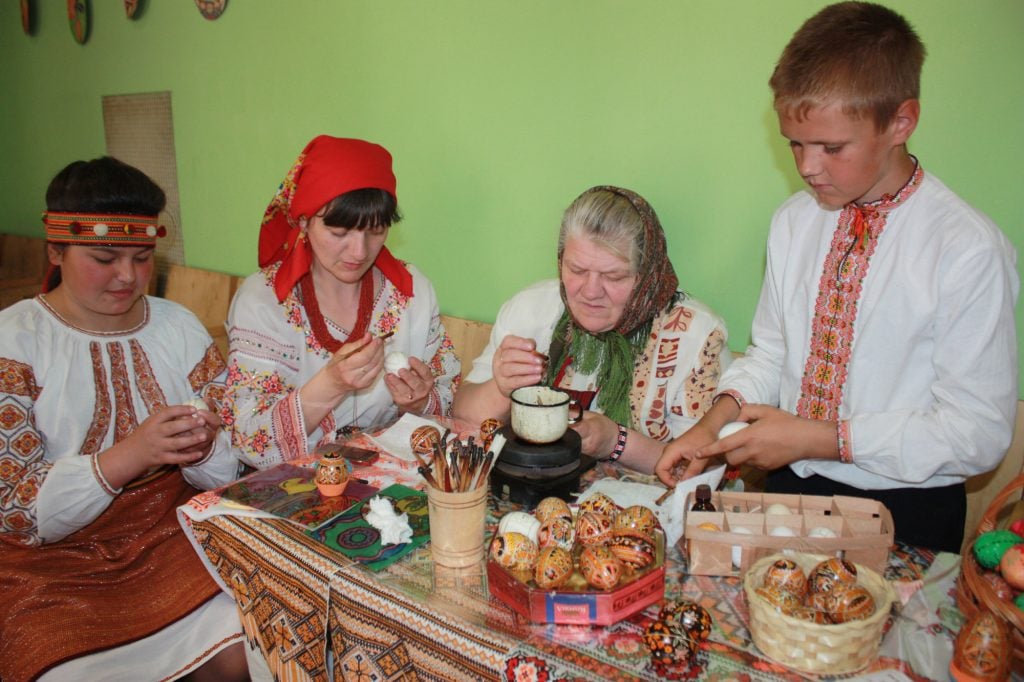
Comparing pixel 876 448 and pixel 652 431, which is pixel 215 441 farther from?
pixel 876 448

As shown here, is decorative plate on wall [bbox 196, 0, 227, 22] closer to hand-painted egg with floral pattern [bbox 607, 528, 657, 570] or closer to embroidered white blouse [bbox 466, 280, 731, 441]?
embroidered white blouse [bbox 466, 280, 731, 441]

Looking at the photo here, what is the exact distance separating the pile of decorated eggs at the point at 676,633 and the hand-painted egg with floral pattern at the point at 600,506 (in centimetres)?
24

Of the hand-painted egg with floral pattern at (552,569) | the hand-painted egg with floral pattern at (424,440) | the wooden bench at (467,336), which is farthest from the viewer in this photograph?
the wooden bench at (467,336)

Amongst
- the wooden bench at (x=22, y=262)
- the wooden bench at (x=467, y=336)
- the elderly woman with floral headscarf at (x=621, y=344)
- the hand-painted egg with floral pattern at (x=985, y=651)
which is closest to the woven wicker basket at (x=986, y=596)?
the hand-painted egg with floral pattern at (x=985, y=651)

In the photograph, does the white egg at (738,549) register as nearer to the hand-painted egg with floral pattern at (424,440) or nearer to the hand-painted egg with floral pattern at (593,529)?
the hand-painted egg with floral pattern at (593,529)

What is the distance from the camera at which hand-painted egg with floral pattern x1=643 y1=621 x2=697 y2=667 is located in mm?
1073

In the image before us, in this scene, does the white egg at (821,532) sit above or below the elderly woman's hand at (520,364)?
below

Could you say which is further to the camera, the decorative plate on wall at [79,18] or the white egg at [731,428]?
the decorative plate on wall at [79,18]

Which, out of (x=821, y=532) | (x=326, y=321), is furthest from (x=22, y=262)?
(x=821, y=532)

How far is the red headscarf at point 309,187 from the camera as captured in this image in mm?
2166

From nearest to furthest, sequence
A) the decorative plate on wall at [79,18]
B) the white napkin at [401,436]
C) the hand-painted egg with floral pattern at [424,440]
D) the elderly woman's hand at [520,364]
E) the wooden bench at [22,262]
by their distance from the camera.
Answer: the hand-painted egg with floral pattern at [424,440]
the white napkin at [401,436]
the elderly woman's hand at [520,364]
the decorative plate on wall at [79,18]
the wooden bench at [22,262]

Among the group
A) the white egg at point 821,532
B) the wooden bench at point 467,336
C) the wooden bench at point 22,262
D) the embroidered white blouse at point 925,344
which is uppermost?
the embroidered white blouse at point 925,344

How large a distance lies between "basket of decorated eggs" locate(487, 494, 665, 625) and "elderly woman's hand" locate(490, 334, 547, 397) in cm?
69

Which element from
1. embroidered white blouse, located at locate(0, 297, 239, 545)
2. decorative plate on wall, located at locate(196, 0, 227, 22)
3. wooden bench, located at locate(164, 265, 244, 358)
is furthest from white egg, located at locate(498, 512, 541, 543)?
decorative plate on wall, located at locate(196, 0, 227, 22)
